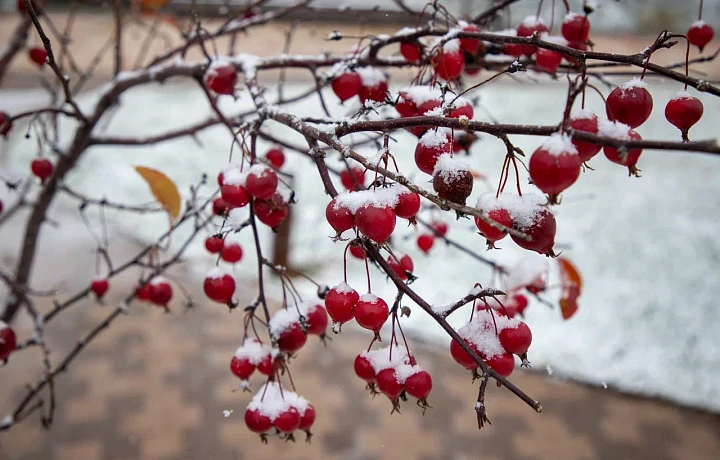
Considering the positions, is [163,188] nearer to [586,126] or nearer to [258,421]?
[258,421]

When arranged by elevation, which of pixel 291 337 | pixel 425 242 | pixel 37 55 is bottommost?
pixel 291 337

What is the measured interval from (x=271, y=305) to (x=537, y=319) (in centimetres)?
127

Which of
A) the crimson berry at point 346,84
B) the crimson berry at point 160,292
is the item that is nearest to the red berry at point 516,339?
the crimson berry at point 346,84

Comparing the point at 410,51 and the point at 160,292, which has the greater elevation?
the point at 410,51

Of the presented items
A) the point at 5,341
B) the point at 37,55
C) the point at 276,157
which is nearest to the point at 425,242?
the point at 276,157

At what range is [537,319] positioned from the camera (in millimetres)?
2424

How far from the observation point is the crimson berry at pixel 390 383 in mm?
558

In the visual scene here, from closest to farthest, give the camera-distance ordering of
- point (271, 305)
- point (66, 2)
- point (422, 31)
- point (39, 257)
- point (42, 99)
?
1. point (422, 31)
2. point (271, 305)
3. point (39, 257)
4. point (42, 99)
5. point (66, 2)

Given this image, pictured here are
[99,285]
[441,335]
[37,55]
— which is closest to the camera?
[99,285]

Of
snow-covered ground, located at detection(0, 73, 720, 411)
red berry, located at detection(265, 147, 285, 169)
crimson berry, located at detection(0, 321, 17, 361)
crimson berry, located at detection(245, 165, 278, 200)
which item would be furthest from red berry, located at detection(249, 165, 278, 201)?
snow-covered ground, located at detection(0, 73, 720, 411)

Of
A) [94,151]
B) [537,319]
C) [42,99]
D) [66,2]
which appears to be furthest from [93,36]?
[537,319]

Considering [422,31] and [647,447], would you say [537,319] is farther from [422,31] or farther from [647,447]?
[422,31]

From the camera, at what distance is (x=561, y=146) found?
38 centimetres

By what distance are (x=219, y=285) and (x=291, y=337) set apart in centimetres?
16
